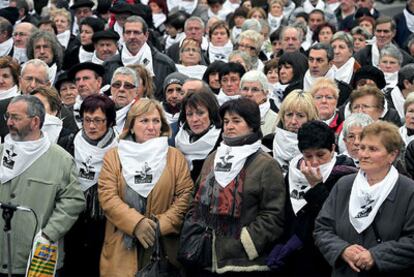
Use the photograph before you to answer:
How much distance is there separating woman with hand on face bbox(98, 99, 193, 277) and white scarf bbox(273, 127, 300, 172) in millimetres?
733

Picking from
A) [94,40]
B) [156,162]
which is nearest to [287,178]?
[156,162]

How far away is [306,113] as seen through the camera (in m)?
9.48

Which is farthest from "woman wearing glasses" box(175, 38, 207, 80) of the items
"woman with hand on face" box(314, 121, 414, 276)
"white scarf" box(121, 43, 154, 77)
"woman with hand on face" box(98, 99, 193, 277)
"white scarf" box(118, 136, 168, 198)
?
"woman with hand on face" box(314, 121, 414, 276)

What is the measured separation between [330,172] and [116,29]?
6952 millimetres

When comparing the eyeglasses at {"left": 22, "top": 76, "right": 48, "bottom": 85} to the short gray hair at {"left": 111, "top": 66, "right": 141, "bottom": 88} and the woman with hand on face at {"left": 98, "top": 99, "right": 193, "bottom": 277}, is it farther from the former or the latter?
the woman with hand on face at {"left": 98, "top": 99, "right": 193, "bottom": 277}

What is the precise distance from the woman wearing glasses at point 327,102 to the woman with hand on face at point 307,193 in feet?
5.14

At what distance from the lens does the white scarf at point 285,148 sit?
367 inches

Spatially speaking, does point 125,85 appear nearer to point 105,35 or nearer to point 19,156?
→ point 19,156

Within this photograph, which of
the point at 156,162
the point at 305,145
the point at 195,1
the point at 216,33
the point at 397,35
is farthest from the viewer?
the point at 195,1

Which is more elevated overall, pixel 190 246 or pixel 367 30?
pixel 367 30

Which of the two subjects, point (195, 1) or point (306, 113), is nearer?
point (306, 113)

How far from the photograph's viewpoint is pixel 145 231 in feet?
29.8

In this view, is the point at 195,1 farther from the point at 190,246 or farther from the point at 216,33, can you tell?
the point at 190,246

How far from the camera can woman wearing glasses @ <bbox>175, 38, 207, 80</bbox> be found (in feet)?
43.7
